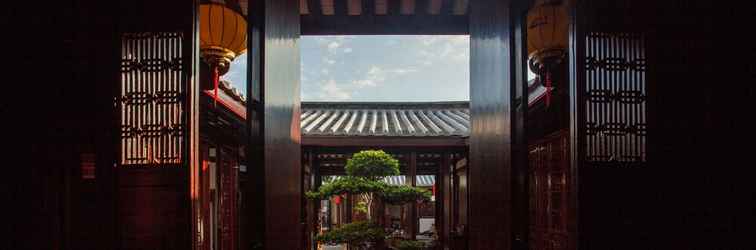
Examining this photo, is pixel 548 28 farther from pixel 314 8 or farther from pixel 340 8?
pixel 314 8

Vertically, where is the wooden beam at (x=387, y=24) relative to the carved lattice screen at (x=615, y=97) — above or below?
above

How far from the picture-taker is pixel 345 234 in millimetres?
5516

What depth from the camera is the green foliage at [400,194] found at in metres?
5.70

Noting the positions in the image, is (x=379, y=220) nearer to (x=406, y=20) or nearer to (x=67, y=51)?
(x=406, y=20)

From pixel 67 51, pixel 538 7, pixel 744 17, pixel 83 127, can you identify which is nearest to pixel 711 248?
pixel 744 17

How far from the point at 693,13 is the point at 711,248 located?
1.01 metres

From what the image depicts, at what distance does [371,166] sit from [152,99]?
3.64 meters

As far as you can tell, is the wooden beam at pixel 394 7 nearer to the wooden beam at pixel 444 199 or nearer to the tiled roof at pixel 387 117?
the tiled roof at pixel 387 117

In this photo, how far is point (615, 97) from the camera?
2.30 m

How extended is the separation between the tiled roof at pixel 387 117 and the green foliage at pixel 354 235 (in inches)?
79.1

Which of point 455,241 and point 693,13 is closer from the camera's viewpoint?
point 693,13

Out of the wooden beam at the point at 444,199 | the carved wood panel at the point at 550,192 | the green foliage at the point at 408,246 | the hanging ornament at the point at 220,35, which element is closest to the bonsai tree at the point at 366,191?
the green foliage at the point at 408,246

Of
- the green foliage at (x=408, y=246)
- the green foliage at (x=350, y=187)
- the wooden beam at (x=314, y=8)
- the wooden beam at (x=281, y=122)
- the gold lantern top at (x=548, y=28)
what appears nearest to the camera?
the wooden beam at (x=281, y=122)

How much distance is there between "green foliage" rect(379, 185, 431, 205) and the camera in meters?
5.70
